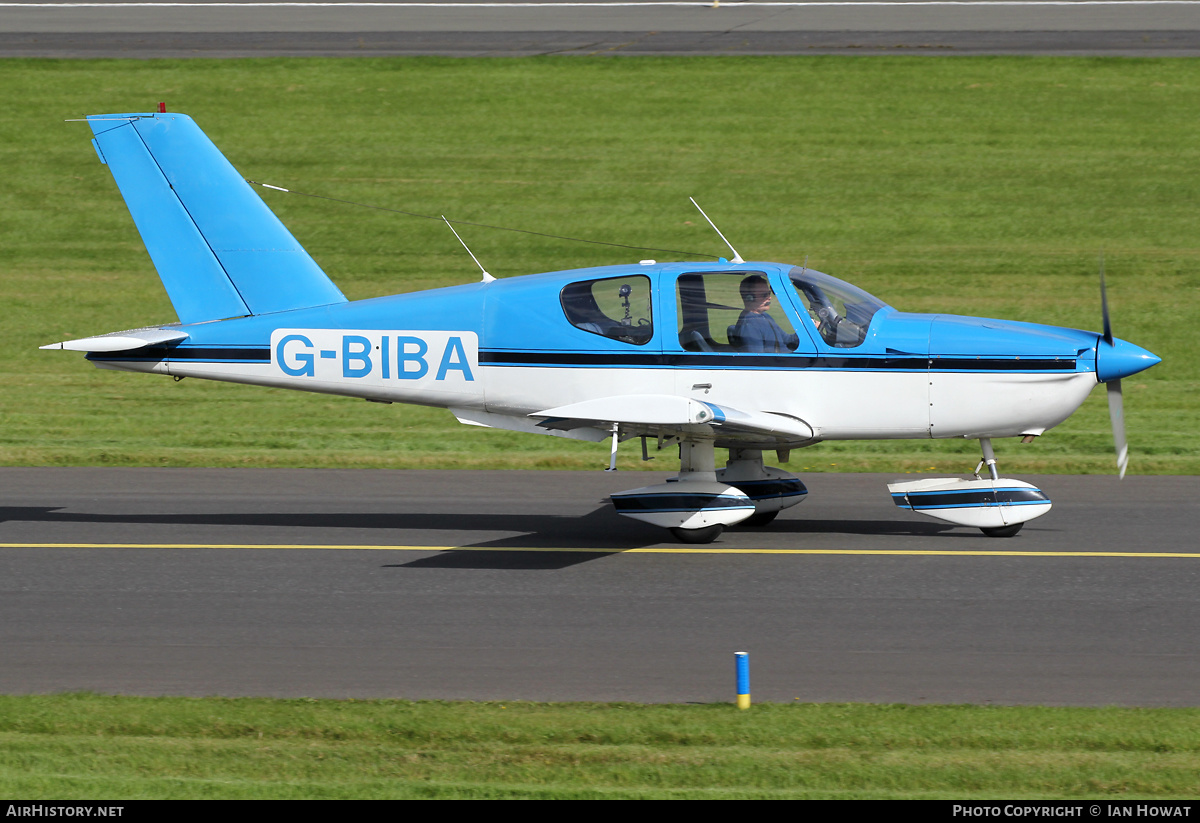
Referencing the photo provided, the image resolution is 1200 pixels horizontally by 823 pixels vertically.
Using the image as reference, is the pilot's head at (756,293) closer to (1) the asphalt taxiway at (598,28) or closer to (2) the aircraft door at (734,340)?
(2) the aircraft door at (734,340)

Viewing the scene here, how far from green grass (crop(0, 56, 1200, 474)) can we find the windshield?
18.7 ft

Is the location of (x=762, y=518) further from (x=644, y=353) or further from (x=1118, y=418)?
(x=1118, y=418)

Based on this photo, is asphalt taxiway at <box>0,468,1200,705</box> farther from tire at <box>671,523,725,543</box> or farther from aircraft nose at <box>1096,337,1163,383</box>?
aircraft nose at <box>1096,337,1163,383</box>

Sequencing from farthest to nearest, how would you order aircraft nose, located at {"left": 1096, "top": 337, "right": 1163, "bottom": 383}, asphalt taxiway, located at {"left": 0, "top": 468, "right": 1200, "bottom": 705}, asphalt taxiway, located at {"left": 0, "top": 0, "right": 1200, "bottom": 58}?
asphalt taxiway, located at {"left": 0, "top": 0, "right": 1200, "bottom": 58}
aircraft nose, located at {"left": 1096, "top": 337, "right": 1163, "bottom": 383}
asphalt taxiway, located at {"left": 0, "top": 468, "right": 1200, "bottom": 705}

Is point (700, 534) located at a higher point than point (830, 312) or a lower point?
lower

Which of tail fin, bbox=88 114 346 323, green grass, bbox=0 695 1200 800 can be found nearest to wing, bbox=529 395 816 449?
tail fin, bbox=88 114 346 323

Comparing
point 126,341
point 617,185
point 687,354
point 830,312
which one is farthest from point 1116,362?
point 617,185

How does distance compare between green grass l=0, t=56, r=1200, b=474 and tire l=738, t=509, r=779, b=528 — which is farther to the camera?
green grass l=0, t=56, r=1200, b=474

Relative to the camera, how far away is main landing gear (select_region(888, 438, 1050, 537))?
1099 cm

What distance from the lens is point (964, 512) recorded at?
11055mm

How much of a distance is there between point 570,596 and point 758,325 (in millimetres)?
2793

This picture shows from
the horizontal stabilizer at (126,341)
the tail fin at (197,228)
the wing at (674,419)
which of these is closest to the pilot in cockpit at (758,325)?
the wing at (674,419)

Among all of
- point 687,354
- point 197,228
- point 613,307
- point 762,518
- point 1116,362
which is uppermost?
point 197,228

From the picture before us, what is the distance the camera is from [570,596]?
9711 millimetres
